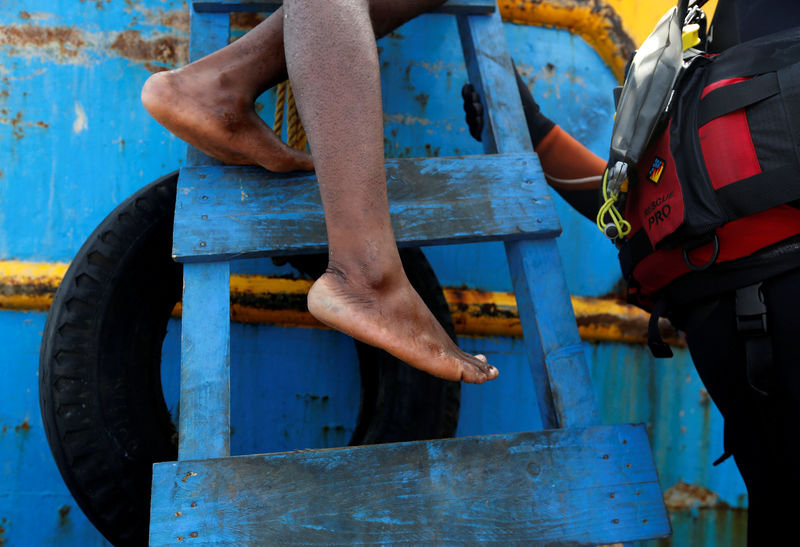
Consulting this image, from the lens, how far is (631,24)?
200 centimetres

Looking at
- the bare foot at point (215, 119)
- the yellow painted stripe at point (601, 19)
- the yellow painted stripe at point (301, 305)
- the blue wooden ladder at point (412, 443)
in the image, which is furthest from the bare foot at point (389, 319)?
the yellow painted stripe at point (601, 19)

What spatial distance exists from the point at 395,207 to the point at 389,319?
1.07ft

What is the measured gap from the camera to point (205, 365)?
104 cm

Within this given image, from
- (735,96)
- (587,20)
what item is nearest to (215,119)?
(735,96)

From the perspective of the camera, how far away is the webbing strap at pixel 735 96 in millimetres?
873

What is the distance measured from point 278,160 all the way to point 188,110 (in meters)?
0.17

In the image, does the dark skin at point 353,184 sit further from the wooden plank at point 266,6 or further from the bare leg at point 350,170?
the wooden plank at point 266,6

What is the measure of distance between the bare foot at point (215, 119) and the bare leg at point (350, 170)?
0.66ft

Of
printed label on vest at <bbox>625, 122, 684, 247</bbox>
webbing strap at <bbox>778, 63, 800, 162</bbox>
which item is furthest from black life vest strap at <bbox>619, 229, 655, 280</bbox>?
webbing strap at <bbox>778, 63, 800, 162</bbox>

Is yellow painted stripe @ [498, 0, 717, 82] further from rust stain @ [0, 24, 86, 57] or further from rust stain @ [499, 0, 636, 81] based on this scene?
A: rust stain @ [0, 24, 86, 57]

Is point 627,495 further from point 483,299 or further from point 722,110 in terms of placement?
point 483,299

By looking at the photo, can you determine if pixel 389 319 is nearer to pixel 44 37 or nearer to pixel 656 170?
pixel 656 170

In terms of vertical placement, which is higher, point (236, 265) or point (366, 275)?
point (236, 265)

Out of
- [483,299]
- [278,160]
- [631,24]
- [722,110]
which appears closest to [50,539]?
[278,160]
